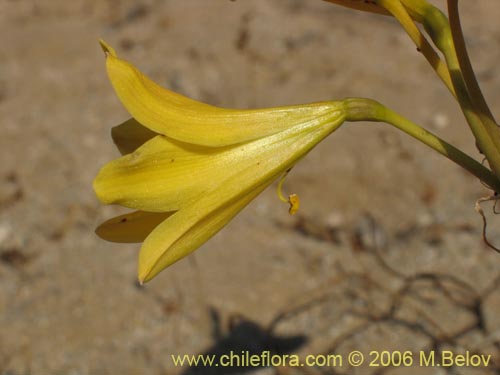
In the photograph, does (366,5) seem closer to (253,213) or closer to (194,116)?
(194,116)

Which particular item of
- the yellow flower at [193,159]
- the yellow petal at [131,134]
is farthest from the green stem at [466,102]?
the yellow petal at [131,134]

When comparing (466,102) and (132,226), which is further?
(132,226)

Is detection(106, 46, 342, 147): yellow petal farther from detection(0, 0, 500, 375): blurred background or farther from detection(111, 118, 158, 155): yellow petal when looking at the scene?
detection(0, 0, 500, 375): blurred background

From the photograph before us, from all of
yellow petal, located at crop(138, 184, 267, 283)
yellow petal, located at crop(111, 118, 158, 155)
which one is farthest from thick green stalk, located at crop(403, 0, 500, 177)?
yellow petal, located at crop(111, 118, 158, 155)

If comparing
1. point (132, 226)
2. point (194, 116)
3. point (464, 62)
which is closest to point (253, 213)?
point (132, 226)

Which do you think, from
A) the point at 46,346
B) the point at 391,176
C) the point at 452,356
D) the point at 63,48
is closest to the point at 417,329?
the point at 452,356
